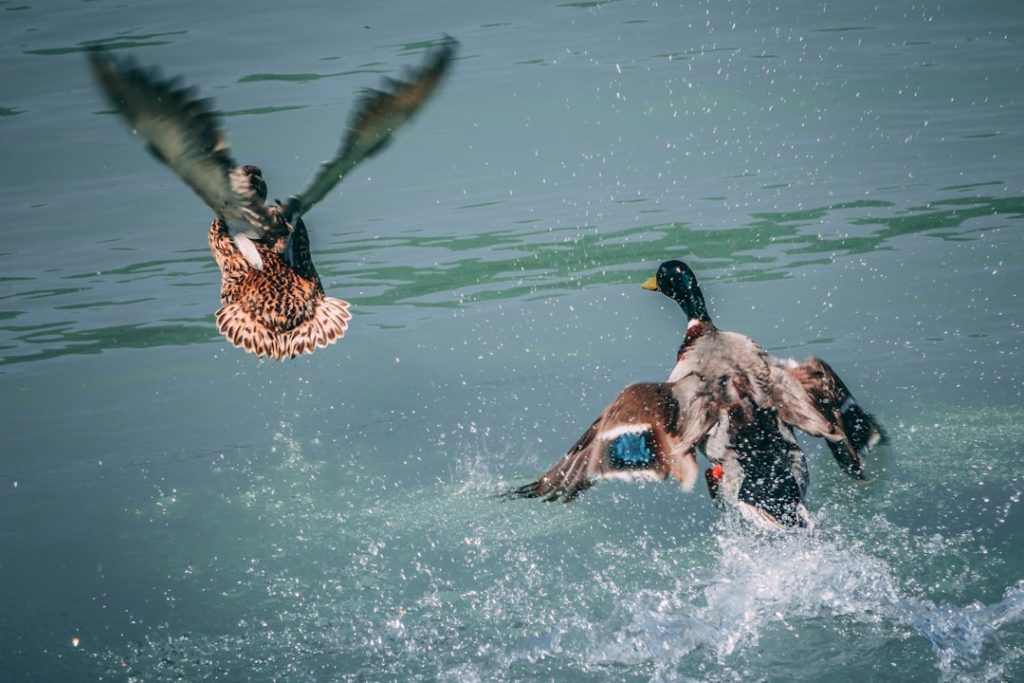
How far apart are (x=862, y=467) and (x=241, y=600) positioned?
2418mm

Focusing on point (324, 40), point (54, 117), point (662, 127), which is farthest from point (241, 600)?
point (324, 40)

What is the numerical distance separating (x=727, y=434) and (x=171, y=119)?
2.26 metres

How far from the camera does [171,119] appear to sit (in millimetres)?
4078

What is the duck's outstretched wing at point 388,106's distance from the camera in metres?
4.42

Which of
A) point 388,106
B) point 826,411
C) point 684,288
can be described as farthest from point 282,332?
point 826,411

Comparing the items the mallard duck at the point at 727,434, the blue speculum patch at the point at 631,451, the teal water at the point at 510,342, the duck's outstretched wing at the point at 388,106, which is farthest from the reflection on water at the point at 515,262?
the blue speculum patch at the point at 631,451

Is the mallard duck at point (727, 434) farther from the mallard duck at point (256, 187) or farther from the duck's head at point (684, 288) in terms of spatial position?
the mallard duck at point (256, 187)

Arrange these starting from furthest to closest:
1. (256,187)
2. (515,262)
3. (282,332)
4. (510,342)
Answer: (515,262)
(510,342)
(282,332)
(256,187)

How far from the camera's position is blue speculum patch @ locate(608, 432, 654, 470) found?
4324mm

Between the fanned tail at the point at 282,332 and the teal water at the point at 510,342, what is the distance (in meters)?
0.59

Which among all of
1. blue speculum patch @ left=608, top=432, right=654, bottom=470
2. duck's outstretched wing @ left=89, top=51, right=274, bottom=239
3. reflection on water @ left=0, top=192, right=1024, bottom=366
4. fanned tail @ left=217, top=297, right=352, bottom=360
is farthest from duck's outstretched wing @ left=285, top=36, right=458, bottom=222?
reflection on water @ left=0, top=192, right=1024, bottom=366

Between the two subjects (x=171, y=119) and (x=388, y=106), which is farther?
(x=388, y=106)

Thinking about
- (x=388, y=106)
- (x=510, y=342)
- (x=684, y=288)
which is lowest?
(x=510, y=342)

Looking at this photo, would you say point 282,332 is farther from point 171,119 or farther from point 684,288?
point 684,288
